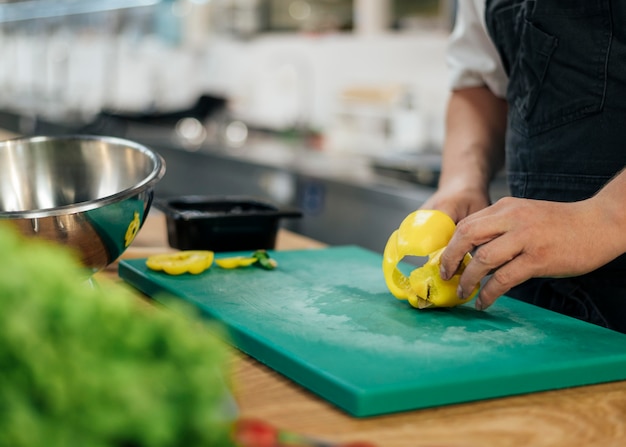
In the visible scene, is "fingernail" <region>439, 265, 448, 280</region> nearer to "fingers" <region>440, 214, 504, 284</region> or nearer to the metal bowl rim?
"fingers" <region>440, 214, 504, 284</region>

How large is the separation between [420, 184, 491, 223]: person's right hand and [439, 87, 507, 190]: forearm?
0.03 meters

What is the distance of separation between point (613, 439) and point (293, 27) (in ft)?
13.3

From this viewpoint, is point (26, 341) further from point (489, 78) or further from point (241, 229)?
point (489, 78)

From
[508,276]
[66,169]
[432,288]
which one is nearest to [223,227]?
[66,169]

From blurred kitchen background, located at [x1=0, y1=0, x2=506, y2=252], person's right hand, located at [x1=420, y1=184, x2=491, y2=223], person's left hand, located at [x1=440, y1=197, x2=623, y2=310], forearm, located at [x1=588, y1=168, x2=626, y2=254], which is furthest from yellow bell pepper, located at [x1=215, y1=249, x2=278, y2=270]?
blurred kitchen background, located at [x1=0, y1=0, x2=506, y2=252]

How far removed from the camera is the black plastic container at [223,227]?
1489 mm

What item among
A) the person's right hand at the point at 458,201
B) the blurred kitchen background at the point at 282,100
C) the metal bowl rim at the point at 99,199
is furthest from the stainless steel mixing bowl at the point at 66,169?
the blurred kitchen background at the point at 282,100

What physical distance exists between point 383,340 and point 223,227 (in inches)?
24.3

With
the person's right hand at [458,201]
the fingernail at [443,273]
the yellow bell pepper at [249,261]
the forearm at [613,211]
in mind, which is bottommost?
the yellow bell pepper at [249,261]

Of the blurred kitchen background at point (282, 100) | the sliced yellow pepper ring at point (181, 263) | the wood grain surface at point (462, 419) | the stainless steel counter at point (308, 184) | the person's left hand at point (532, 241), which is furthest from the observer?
the blurred kitchen background at point (282, 100)

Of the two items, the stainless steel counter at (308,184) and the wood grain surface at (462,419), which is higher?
the wood grain surface at (462,419)

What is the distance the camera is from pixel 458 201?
1416mm

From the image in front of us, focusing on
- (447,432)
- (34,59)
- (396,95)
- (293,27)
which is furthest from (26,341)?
(34,59)

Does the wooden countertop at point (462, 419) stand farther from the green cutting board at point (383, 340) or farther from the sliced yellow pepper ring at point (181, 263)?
the sliced yellow pepper ring at point (181, 263)
